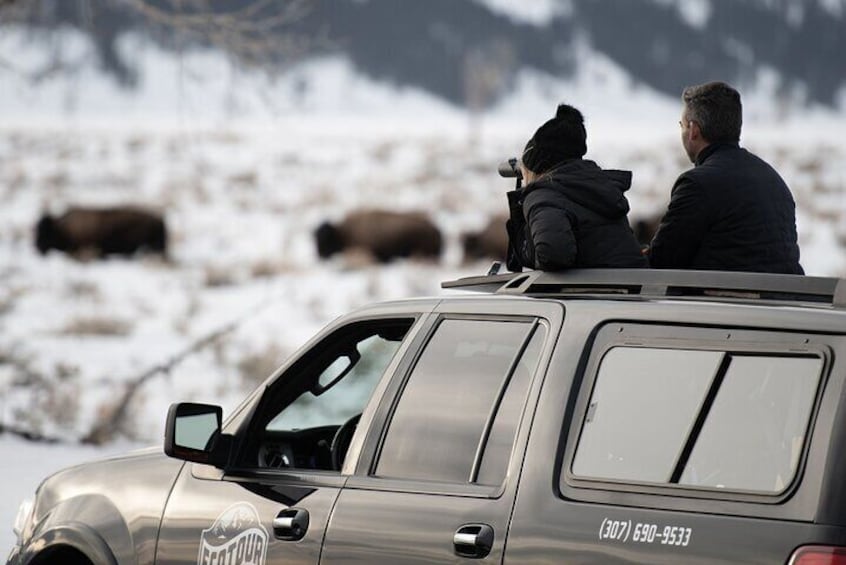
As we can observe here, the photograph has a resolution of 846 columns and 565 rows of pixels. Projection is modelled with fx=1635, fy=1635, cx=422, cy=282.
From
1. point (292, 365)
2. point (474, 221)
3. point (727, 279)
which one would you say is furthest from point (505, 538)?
point (474, 221)

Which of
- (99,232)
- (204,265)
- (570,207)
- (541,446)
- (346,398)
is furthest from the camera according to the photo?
(204,265)

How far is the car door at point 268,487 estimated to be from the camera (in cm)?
490

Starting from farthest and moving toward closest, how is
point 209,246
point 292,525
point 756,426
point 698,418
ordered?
1. point 209,246
2. point 292,525
3. point 698,418
4. point 756,426

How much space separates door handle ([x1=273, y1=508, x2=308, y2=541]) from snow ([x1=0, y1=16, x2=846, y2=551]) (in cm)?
515

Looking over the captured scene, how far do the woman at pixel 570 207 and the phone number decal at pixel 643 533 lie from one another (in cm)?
116

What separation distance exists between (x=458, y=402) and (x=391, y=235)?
27.3 m

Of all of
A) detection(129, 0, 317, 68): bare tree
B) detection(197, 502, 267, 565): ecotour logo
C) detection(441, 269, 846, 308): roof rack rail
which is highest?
detection(129, 0, 317, 68): bare tree

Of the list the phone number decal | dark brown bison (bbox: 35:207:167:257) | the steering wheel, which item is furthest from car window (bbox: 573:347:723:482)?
dark brown bison (bbox: 35:207:167:257)

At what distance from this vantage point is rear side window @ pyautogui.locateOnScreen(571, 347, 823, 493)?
379cm

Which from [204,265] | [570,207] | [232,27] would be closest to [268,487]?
[570,207]

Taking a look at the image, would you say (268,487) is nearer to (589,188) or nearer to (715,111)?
(589,188)

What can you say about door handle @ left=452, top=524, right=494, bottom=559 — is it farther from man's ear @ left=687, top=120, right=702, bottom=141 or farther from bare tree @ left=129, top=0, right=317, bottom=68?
bare tree @ left=129, top=0, right=317, bottom=68

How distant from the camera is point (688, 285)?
173 inches

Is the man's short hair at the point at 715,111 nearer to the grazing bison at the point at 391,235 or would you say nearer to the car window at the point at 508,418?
the car window at the point at 508,418
